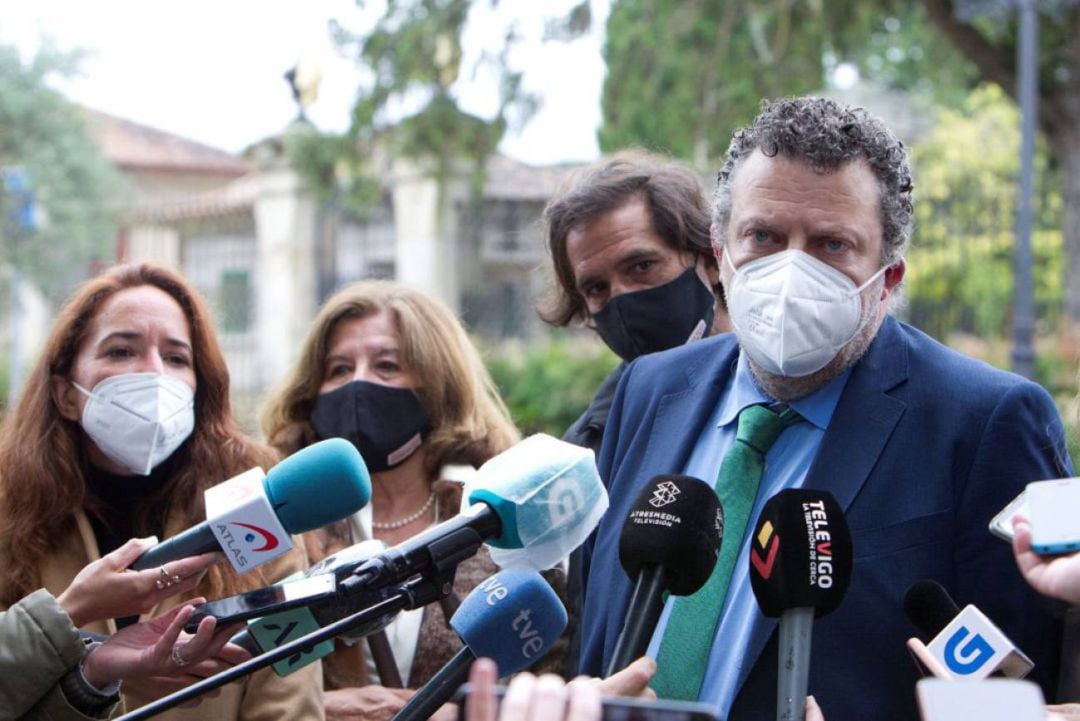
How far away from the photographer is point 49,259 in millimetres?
23391

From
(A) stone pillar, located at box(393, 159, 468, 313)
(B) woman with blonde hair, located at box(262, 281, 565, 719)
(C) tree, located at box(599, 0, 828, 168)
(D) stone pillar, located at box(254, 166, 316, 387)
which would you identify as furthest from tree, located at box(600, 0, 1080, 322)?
(B) woman with blonde hair, located at box(262, 281, 565, 719)

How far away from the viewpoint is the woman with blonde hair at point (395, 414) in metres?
3.70

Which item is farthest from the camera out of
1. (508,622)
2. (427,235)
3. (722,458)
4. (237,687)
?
(427,235)

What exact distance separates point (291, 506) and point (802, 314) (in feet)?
3.36

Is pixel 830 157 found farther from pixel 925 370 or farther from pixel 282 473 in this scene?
pixel 282 473

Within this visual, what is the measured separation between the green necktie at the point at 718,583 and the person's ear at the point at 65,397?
1651 mm

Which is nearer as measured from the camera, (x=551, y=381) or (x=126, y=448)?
(x=126, y=448)

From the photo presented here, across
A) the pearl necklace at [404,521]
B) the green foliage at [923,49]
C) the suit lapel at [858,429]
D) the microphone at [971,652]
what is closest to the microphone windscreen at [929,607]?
the microphone at [971,652]

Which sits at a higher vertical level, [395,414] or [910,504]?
[910,504]

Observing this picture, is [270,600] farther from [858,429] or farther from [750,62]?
[750,62]

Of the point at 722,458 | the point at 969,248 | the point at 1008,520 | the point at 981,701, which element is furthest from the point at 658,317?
the point at 969,248

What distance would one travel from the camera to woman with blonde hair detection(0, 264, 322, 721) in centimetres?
317

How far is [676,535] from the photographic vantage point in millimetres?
2195

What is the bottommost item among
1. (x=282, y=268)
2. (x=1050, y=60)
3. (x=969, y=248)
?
(x=282, y=268)
